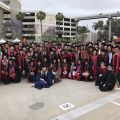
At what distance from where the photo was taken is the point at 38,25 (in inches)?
3132

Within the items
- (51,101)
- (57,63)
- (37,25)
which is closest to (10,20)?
(37,25)

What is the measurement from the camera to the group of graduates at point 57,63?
999cm

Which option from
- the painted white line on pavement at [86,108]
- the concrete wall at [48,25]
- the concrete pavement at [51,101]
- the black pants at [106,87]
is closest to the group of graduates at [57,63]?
the black pants at [106,87]

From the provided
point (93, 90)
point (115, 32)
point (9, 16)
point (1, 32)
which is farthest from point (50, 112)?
point (115, 32)

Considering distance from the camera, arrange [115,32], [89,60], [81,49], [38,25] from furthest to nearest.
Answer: [38,25]
[115,32]
[81,49]
[89,60]

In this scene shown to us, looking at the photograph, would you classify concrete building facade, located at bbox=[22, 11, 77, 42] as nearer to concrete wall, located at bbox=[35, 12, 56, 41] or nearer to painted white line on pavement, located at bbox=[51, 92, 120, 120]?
concrete wall, located at bbox=[35, 12, 56, 41]

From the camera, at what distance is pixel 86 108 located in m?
7.47

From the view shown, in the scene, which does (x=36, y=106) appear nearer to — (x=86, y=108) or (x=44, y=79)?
(x=86, y=108)

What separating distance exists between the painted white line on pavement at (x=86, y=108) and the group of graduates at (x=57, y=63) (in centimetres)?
106

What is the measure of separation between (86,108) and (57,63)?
408cm

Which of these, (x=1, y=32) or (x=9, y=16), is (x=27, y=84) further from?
(x=9, y=16)

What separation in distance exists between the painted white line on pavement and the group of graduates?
1.06m

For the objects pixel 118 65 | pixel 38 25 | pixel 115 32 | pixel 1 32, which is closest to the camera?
pixel 118 65

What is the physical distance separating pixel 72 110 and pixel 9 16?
5929 centimetres
